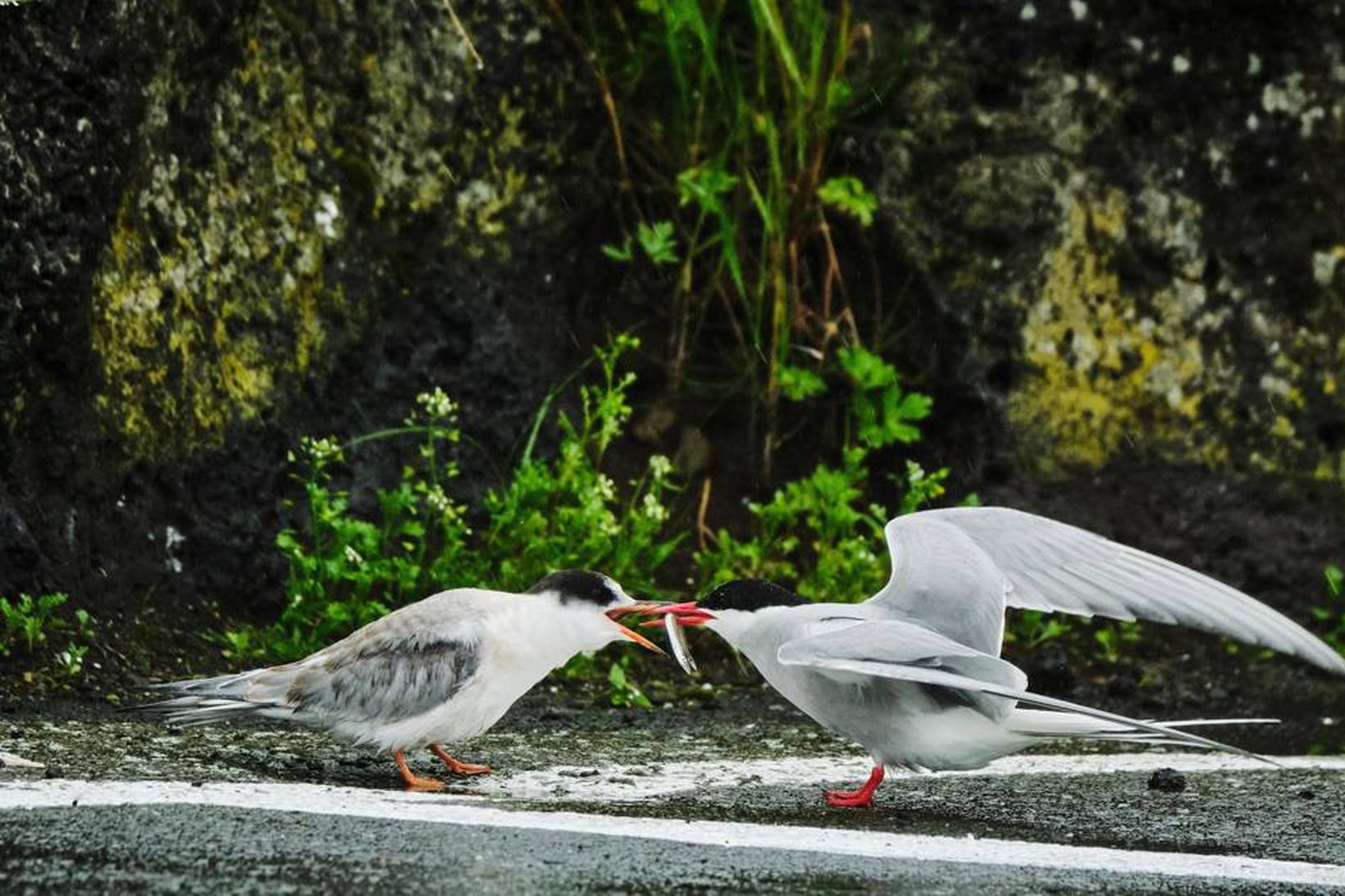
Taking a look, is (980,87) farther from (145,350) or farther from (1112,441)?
(145,350)

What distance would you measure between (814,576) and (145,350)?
223 cm

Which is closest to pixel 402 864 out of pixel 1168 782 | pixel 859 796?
pixel 859 796

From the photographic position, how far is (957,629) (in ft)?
13.4

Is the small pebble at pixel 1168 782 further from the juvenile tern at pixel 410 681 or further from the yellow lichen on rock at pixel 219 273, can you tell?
the yellow lichen on rock at pixel 219 273

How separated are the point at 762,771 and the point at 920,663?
93 centimetres

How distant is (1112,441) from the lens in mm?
6688

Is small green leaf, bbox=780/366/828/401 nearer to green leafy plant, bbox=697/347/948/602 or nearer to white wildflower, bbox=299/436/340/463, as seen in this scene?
green leafy plant, bbox=697/347/948/602

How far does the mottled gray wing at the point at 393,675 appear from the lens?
169 inches

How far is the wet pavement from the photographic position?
337cm

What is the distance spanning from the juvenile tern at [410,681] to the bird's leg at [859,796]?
71 centimetres

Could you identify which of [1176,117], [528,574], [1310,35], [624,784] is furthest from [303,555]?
[1310,35]

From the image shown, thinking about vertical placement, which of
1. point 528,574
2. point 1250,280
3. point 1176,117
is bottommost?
point 528,574

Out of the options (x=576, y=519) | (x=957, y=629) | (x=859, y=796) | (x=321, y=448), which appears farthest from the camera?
(x=576, y=519)

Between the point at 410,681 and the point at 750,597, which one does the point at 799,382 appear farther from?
the point at 410,681
